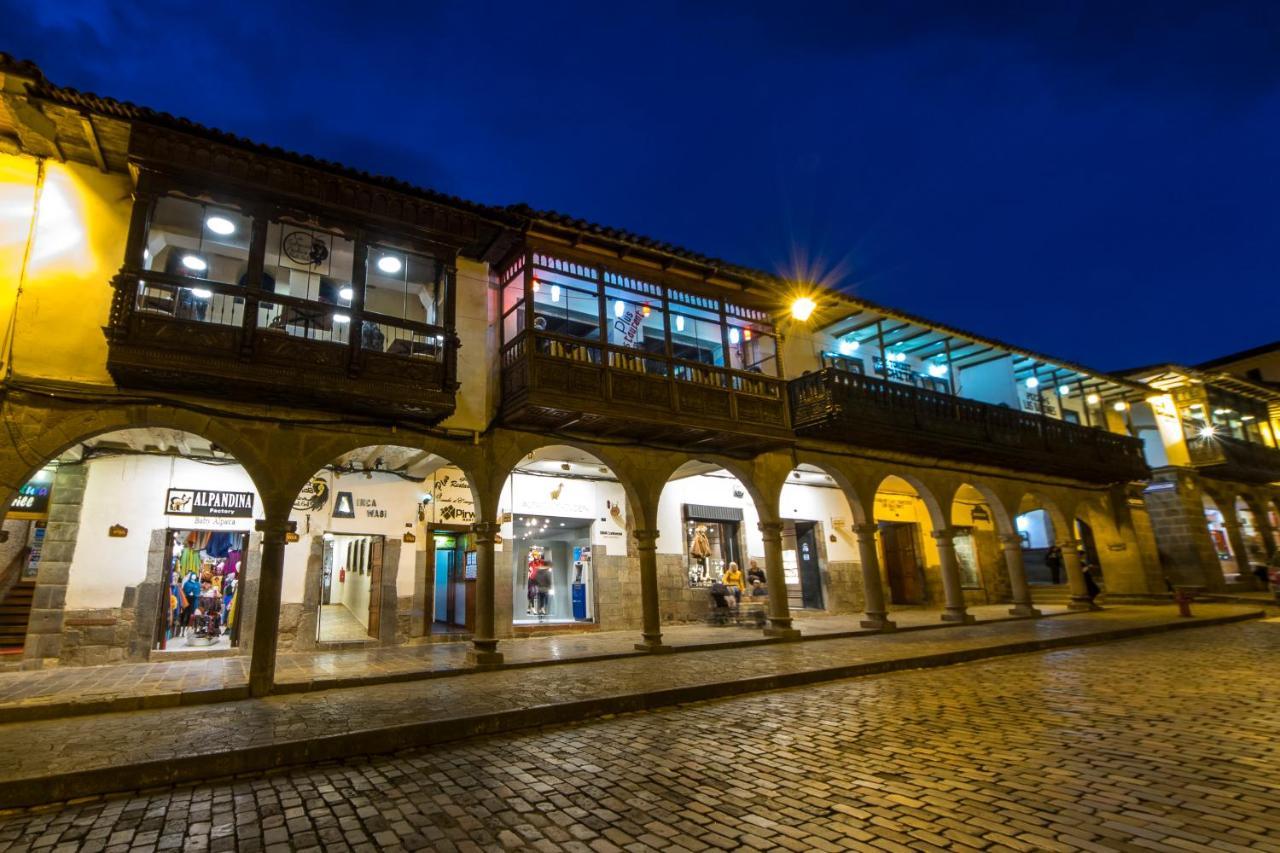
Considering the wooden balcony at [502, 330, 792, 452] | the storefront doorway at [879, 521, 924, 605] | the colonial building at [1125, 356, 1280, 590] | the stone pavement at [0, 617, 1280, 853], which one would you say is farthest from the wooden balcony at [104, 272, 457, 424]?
→ the colonial building at [1125, 356, 1280, 590]

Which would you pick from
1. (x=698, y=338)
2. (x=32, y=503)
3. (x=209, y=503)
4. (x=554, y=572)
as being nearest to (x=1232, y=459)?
(x=698, y=338)

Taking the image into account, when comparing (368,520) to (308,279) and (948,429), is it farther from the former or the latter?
(948,429)

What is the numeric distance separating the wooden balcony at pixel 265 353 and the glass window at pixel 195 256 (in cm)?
3

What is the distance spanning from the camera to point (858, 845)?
142 inches

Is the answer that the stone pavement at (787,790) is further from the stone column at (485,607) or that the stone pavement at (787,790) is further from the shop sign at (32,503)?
the shop sign at (32,503)

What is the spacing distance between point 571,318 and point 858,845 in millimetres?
11482

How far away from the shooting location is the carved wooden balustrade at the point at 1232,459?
23.7 m

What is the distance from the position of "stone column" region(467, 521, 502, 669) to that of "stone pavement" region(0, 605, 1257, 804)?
43 cm

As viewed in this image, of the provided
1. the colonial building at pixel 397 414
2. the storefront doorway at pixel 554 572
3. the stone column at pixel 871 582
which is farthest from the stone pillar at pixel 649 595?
the stone column at pixel 871 582

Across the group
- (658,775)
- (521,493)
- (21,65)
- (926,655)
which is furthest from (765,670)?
(21,65)

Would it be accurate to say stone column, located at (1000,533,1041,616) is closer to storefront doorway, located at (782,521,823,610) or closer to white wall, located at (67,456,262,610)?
storefront doorway, located at (782,521,823,610)

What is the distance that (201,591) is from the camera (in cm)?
1380

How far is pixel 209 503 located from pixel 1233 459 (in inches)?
1312

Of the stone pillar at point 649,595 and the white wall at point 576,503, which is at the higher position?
the white wall at point 576,503
